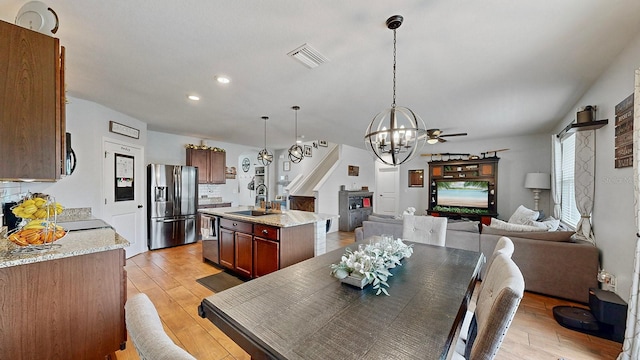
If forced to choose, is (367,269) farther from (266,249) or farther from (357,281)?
(266,249)

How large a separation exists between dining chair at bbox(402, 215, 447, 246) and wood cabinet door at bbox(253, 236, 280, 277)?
1.52m

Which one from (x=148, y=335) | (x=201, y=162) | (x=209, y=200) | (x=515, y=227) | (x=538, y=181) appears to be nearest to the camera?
(x=148, y=335)

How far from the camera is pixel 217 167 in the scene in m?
6.14

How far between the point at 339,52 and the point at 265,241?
87.8 inches

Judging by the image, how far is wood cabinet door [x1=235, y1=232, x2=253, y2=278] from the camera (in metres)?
3.24

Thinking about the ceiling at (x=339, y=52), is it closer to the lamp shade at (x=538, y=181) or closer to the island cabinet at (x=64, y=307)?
the island cabinet at (x=64, y=307)

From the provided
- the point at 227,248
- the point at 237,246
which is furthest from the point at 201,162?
the point at 237,246

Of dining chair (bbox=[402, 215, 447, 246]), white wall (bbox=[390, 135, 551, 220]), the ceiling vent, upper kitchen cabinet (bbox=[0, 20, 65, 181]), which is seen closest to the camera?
upper kitchen cabinet (bbox=[0, 20, 65, 181])

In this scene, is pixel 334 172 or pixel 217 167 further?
pixel 334 172

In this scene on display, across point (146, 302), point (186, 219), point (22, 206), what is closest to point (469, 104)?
point (146, 302)

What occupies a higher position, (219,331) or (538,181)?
(538,181)

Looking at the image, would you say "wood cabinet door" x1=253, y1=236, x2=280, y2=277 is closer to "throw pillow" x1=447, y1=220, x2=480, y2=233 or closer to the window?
"throw pillow" x1=447, y1=220, x2=480, y2=233

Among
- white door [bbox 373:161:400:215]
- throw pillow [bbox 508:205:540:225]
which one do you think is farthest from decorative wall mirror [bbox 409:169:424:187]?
throw pillow [bbox 508:205:540:225]

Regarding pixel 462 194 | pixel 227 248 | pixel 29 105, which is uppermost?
pixel 29 105
